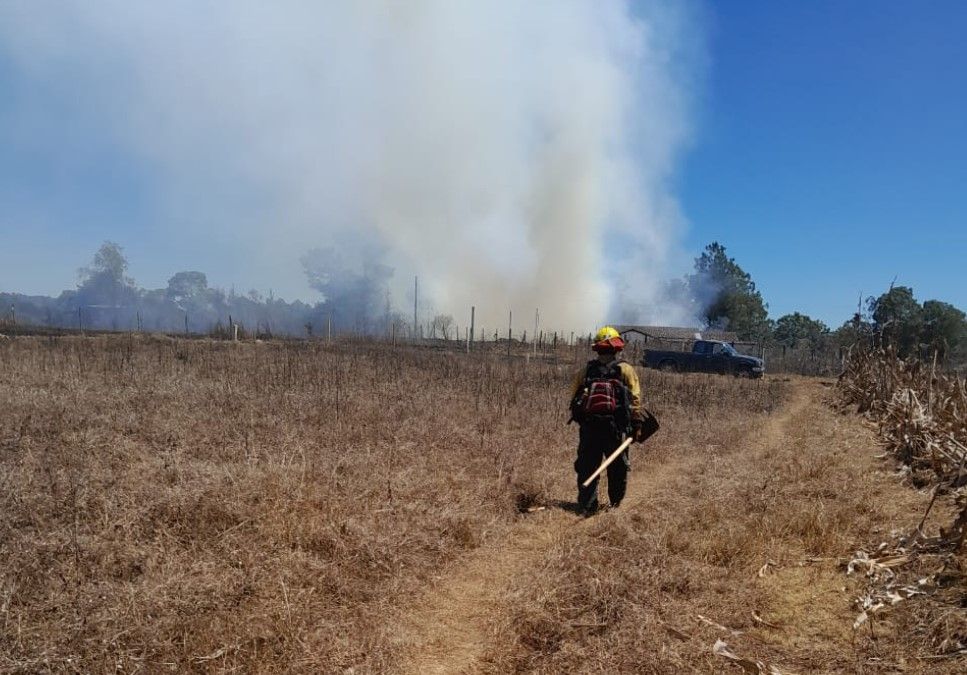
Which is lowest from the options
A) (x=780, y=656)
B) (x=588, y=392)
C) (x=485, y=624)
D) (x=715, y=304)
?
(x=485, y=624)

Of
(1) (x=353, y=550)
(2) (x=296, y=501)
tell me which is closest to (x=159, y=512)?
(2) (x=296, y=501)

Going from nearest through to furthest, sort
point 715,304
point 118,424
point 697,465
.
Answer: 1. point 118,424
2. point 697,465
3. point 715,304

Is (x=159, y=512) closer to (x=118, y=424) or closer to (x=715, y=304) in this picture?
(x=118, y=424)

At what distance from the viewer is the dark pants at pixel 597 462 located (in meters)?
5.89

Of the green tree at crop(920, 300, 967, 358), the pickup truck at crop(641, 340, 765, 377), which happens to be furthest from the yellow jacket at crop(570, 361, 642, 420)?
the pickup truck at crop(641, 340, 765, 377)

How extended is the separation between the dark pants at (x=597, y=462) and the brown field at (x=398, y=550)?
223mm

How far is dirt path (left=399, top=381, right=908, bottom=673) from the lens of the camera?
3.30 meters

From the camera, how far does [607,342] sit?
234 inches

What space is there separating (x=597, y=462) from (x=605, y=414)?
0.55 metres

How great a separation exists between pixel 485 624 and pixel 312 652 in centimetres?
107

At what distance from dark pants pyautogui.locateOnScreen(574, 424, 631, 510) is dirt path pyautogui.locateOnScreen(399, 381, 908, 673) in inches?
7.9

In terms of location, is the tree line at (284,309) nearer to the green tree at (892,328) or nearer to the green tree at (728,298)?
the green tree at (728,298)

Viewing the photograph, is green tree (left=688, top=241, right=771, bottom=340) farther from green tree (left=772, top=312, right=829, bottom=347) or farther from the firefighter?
the firefighter

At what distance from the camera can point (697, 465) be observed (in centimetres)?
793
